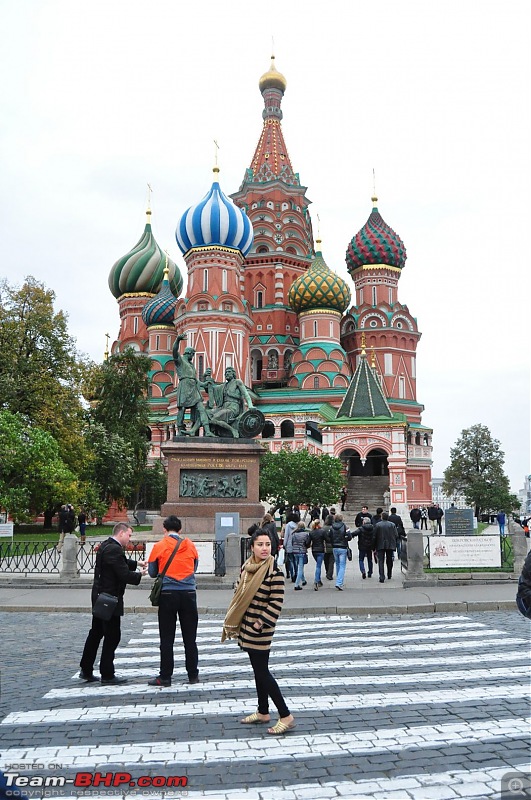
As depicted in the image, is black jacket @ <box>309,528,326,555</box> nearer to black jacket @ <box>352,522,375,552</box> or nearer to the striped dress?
black jacket @ <box>352,522,375,552</box>

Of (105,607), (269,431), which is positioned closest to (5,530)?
(105,607)

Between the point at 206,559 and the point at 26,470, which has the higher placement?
the point at 26,470

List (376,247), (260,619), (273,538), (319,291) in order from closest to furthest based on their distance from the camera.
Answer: (260,619)
(273,538)
(319,291)
(376,247)

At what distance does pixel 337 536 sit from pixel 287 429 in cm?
3435

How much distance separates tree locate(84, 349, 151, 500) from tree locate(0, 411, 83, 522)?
1181 cm

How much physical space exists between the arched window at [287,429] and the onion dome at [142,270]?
2159 centimetres

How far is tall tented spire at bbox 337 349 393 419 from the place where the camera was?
45.7 metres

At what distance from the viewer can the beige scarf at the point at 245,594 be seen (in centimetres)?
570

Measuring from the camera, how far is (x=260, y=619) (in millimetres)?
5586

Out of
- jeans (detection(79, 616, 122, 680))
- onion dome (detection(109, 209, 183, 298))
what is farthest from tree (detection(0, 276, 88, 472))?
onion dome (detection(109, 209, 183, 298))

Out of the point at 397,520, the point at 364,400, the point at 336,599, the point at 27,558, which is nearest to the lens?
the point at 336,599

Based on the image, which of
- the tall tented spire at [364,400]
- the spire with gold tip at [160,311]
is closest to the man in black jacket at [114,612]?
the tall tented spire at [364,400]

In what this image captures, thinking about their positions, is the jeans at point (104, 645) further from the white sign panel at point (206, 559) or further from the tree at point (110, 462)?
the tree at point (110, 462)

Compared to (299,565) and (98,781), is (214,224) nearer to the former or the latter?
(299,565)
